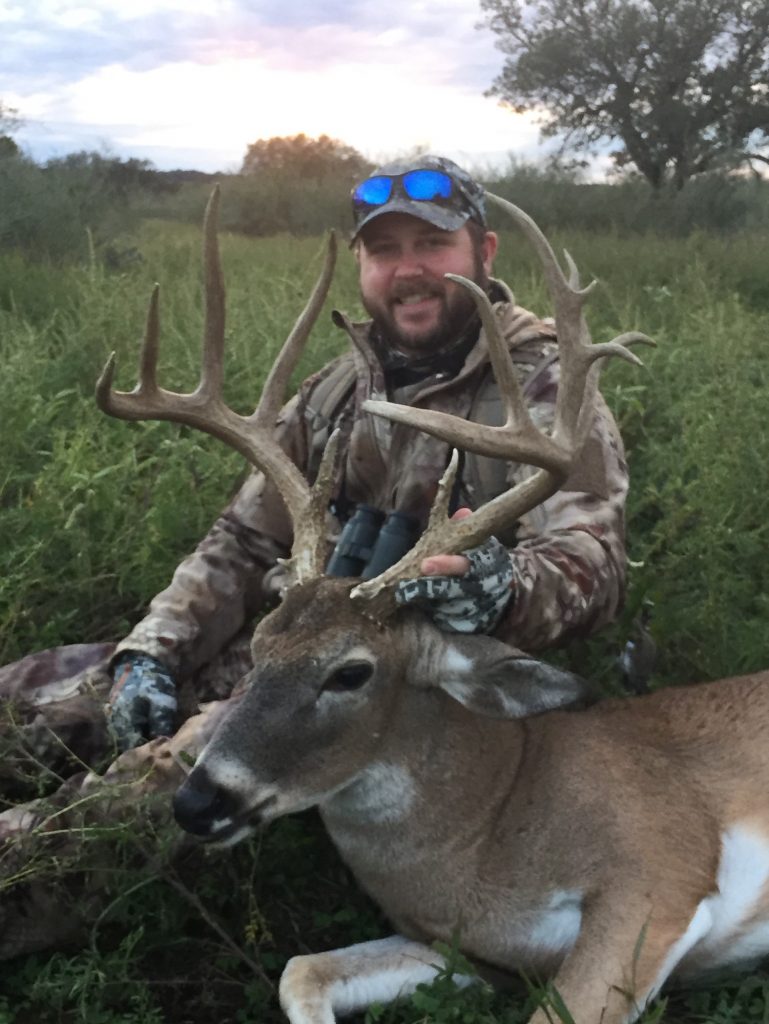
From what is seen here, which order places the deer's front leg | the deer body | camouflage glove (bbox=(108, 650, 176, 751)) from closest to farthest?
the deer body, the deer's front leg, camouflage glove (bbox=(108, 650, 176, 751))

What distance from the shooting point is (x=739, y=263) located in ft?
38.4

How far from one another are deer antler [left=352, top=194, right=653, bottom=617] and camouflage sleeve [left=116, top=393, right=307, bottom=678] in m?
1.27

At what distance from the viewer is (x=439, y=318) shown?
3990mm

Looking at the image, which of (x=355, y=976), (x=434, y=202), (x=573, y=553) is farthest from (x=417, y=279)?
(x=355, y=976)

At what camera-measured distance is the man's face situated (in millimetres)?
3982

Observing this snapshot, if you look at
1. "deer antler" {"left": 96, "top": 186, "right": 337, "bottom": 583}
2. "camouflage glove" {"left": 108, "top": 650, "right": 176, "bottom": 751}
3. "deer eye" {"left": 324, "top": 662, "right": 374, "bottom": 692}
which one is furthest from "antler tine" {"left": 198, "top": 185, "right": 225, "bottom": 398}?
"deer eye" {"left": 324, "top": 662, "right": 374, "bottom": 692}

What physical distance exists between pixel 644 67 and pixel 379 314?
20.4m

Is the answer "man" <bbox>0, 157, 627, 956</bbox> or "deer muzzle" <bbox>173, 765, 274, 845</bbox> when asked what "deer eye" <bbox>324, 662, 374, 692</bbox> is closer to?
"deer muzzle" <bbox>173, 765, 274, 845</bbox>

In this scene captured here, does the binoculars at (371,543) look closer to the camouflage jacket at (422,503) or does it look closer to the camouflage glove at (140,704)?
the camouflage jacket at (422,503)

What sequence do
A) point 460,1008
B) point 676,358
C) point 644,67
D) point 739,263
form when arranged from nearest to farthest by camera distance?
point 460,1008 → point 676,358 → point 739,263 → point 644,67

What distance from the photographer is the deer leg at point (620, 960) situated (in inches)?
103

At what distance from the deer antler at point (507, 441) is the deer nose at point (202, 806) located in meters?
0.59

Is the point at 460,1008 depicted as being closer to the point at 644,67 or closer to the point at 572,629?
the point at 572,629

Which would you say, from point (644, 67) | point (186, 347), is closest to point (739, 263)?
point (186, 347)
